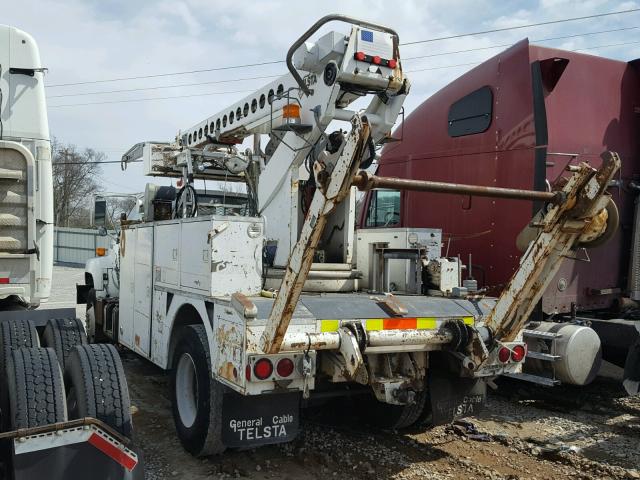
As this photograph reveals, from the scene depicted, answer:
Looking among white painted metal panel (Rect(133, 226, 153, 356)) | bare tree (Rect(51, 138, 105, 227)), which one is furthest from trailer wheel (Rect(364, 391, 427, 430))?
bare tree (Rect(51, 138, 105, 227))

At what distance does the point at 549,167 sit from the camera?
609cm

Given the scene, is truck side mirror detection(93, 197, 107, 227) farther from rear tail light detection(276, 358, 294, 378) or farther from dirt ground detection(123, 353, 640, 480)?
rear tail light detection(276, 358, 294, 378)

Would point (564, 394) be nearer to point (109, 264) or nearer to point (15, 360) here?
point (15, 360)

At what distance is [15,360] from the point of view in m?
3.37

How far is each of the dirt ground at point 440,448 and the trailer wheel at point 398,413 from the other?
0.12 m

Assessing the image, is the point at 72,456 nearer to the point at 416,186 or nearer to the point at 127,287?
the point at 416,186

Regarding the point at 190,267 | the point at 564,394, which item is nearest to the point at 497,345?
the point at 190,267

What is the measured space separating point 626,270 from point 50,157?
238 inches

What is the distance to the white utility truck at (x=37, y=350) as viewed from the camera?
289 cm

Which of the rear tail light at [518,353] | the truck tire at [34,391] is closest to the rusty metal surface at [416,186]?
the rear tail light at [518,353]

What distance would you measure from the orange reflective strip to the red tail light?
0.92 metres

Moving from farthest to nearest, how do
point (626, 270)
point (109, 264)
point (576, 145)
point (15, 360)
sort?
point (109, 264)
point (626, 270)
point (576, 145)
point (15, 360)

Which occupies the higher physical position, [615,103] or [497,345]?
[615,103]

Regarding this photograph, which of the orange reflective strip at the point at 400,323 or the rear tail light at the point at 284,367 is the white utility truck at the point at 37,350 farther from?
the orange reflective strip at the point at 400,323
